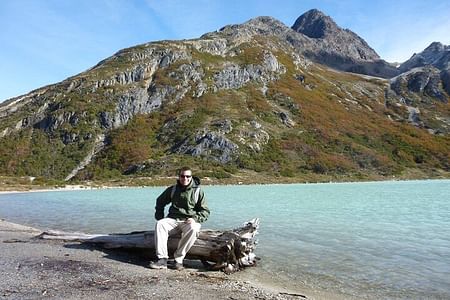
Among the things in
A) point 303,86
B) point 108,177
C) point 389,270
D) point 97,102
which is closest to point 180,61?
point 97,102

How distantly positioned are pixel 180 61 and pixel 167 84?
20.8m

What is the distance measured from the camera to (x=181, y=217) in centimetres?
1189

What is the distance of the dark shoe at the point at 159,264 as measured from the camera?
11242 mm

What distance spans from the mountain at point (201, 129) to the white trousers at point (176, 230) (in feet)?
292

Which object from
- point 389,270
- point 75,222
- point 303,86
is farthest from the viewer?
point 303,86

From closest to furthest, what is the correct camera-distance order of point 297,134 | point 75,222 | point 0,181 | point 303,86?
point 75,222 → point 0,181 → point 297,134 → point 303,86

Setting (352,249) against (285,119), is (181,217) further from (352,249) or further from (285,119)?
(285,119)

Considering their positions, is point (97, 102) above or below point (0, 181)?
above

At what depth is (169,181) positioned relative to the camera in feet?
304

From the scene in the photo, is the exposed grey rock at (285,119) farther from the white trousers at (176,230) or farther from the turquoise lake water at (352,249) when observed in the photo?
the white trousers at (176,230)

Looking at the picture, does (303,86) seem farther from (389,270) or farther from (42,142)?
(389,270)

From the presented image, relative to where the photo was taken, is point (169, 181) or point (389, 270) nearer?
point (389, 270)

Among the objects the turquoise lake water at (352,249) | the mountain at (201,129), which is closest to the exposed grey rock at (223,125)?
the mountain at (201,129)

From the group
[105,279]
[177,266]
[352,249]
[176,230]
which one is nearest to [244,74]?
[352,249]
